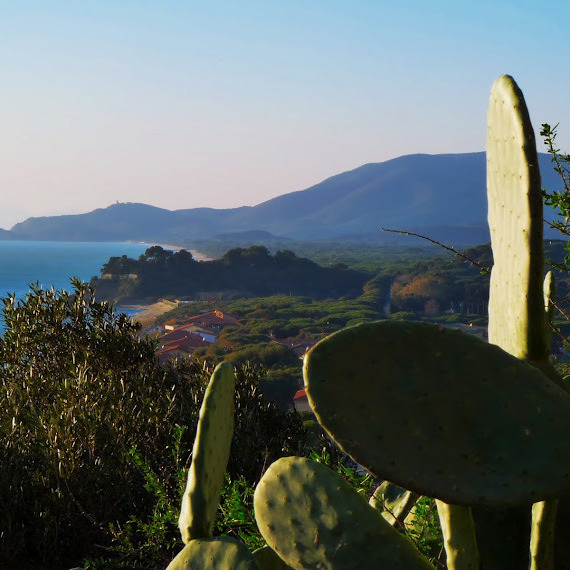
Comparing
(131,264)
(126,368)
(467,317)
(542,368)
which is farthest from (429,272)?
(542,368)

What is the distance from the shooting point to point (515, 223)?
1.60 meters

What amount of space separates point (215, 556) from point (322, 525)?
233 millimetres

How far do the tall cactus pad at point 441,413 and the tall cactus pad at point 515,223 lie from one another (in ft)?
0.80

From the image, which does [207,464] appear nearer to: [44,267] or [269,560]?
[269,560]

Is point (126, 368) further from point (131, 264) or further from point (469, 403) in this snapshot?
point (131, 264)

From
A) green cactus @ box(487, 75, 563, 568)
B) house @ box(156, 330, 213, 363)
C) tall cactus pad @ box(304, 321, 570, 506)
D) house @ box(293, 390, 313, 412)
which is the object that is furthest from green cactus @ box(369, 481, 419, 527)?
house @ box(156, 330, 213, 363)

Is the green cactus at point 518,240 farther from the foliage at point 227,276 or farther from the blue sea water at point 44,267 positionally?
the blue sea water at point 44,267

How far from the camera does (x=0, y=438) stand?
548 cm

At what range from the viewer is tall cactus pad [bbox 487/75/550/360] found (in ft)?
5.05

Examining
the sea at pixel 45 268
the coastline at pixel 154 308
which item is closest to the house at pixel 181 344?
the coastline at pixel 154 308

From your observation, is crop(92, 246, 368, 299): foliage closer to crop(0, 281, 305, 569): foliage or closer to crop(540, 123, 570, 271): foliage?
crop(0, 281, 305, 569): foliage

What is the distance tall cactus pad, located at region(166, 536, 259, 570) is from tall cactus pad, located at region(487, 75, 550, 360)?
2.27 feet

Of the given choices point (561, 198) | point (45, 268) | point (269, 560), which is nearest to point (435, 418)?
point (269, 560)

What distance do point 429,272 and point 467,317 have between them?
1610 centimetres
